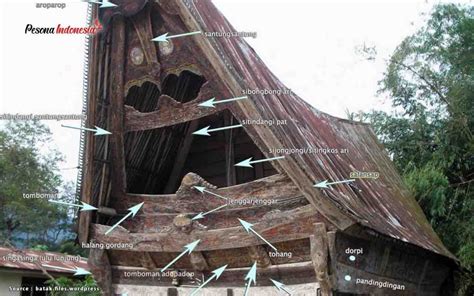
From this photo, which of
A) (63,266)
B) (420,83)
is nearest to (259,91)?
(420,83)

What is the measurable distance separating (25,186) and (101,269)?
16816mm

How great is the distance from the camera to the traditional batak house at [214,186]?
6539 millimetres

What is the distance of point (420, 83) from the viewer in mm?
14172

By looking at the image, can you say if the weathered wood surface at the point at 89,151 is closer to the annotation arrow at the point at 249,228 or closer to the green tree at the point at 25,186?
the annotation arrow at the point at 249,228

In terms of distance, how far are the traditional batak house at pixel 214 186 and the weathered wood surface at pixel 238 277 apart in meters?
0.02

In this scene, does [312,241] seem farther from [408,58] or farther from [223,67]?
[408,58]

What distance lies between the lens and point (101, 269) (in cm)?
827

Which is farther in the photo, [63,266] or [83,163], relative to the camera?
[63,266]

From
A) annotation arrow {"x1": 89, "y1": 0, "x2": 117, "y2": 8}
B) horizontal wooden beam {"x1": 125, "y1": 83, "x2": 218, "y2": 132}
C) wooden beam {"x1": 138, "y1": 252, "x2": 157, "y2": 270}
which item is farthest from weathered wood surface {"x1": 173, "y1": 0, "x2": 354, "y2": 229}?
wooden beam {"x1": 138, "y1": 252, "x2": 157, "y2": 270}

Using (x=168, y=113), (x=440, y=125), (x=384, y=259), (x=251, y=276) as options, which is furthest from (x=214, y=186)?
(x=440, y=125)

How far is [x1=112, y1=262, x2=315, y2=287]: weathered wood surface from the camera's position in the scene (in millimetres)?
6680

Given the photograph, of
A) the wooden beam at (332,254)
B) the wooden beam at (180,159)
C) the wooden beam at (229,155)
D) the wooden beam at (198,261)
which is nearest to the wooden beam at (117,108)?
the wooden beam at (180,159)

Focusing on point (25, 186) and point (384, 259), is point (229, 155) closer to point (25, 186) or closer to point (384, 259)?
point (384, 259)

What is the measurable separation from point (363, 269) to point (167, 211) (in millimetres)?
2798
